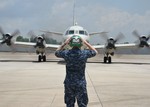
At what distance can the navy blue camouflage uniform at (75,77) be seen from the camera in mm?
5753

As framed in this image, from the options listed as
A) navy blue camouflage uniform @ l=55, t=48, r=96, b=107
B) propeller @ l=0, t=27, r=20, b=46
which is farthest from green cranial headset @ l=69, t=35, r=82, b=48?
propeller @ l=0, t=27, r=20, b=46

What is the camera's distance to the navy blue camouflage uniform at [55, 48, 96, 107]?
575 cm

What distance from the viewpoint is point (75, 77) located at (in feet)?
18.9

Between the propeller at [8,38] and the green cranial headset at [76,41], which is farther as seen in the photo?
the propeller at [8,38]

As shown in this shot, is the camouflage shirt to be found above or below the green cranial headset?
below

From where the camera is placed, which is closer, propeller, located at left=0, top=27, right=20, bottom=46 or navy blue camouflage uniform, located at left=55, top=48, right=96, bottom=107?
navy blue camouflage uniform, located at left=55, top=48, right=96, bottom=107

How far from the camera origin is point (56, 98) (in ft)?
31.0

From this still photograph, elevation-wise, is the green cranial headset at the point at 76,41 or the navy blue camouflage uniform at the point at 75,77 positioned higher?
the green cranial headset at the point at 76,41

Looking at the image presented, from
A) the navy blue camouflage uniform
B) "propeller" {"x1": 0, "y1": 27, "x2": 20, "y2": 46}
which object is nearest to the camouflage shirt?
the navy blue camouflage uniform

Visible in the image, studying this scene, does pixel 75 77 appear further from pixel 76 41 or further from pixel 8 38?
pixel 8 38

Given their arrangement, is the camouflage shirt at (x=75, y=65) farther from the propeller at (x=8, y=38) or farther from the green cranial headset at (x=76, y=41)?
the propeller at (x=8, y=38)

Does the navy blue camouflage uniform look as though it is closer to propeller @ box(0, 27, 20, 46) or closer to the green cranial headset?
the green cranial headset

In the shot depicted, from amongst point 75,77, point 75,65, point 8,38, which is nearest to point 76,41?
point 75,65

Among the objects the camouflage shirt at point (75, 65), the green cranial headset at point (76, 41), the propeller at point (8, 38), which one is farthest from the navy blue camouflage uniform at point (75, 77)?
the propeller at point (8, 38)
